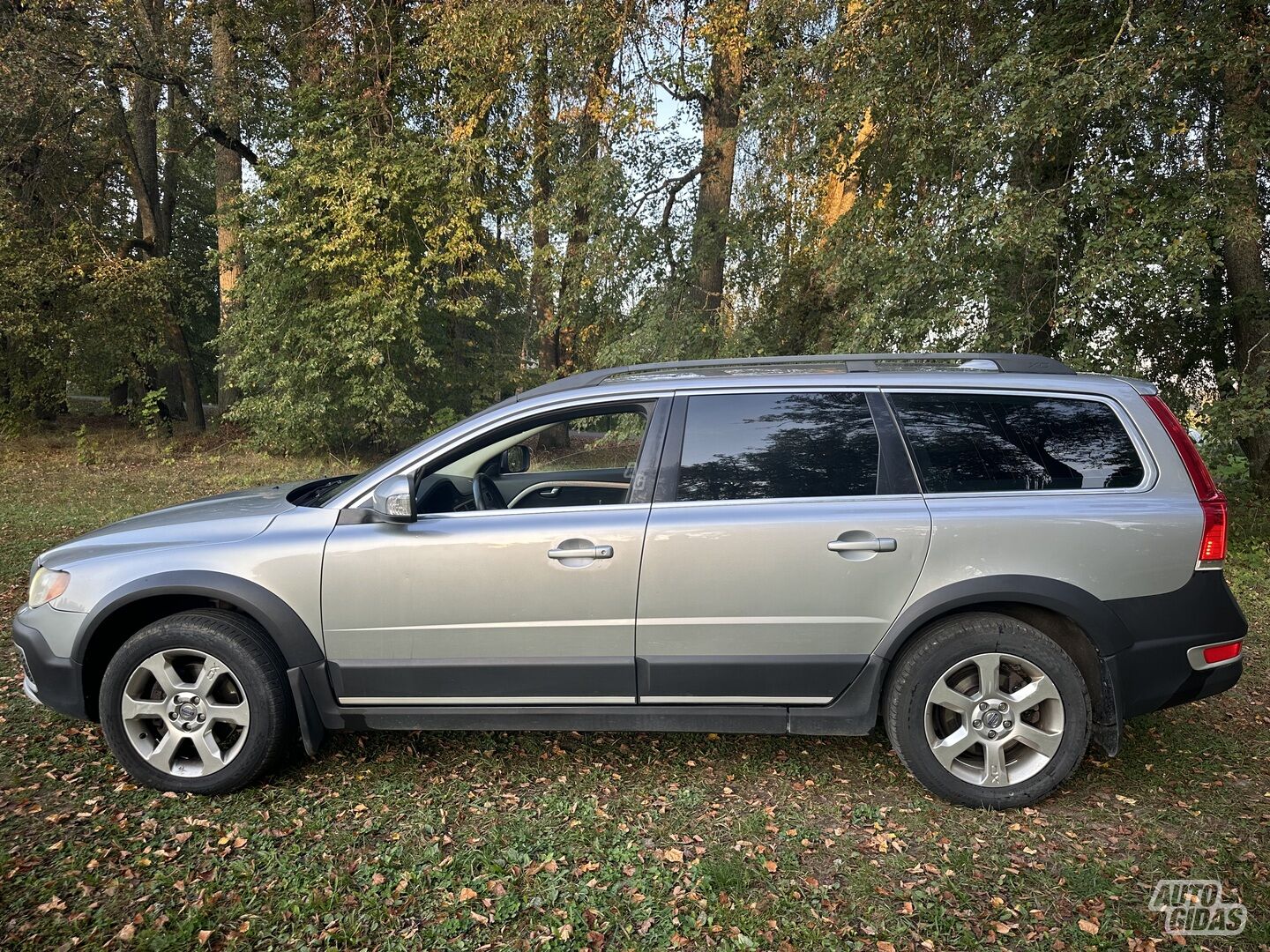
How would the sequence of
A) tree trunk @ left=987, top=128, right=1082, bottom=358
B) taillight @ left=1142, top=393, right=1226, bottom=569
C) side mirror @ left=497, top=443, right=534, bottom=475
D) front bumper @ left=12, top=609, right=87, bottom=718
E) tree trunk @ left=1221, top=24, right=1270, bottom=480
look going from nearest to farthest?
1. taillight @ left=1142, top=393, right=1226, bottom=569
2. front bumper @ left=12, top=609, right=87, bottom=718
3. side mirror @ left=497, top=443, right=534, bottom=475
4. tree trunk @ left=1221, top=24, right=1270, bottom=480
5. tree trunk @ left=987, top=128, right=1082, bottom=358

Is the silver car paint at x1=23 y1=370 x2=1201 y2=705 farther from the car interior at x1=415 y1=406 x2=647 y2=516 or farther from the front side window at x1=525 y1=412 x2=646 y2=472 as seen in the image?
the front side window at x1=525 y1=412 x2=646 y2=472

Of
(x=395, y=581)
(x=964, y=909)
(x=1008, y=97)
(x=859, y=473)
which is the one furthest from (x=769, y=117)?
(x=964, y=909)

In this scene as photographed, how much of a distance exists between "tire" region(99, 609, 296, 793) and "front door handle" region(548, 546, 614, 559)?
1274 millimetres

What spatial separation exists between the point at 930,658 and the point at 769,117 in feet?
27.0

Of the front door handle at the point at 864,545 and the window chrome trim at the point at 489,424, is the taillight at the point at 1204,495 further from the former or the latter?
the window chrome trim at the point at 489,424

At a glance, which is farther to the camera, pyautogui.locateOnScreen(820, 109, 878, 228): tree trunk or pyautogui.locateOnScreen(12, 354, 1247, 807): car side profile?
pyautogui.locateOnScreen(820, 109, 878, 228): tree trunk

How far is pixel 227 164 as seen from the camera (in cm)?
1700

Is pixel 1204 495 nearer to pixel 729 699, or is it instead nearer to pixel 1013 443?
pixel 1013 443

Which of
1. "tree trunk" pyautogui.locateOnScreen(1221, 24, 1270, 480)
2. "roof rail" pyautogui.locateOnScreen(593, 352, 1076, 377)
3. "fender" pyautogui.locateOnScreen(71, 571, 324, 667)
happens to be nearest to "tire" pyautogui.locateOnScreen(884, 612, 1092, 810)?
"roof rail" pyautogui.locateOnScreen(593, 352, 1076, 377)

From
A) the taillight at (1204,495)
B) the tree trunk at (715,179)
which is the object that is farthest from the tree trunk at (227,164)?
the taillight at (1204,495)

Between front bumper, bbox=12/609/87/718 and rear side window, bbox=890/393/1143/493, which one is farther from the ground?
rear side window, bbox=890/393/1143/493

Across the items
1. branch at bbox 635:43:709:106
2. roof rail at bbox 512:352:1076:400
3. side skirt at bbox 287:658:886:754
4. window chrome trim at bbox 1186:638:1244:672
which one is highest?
branch at bbox 635:43:709:106

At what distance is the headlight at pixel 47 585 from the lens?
3.61 meters

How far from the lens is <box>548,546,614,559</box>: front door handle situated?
11.2 ft
